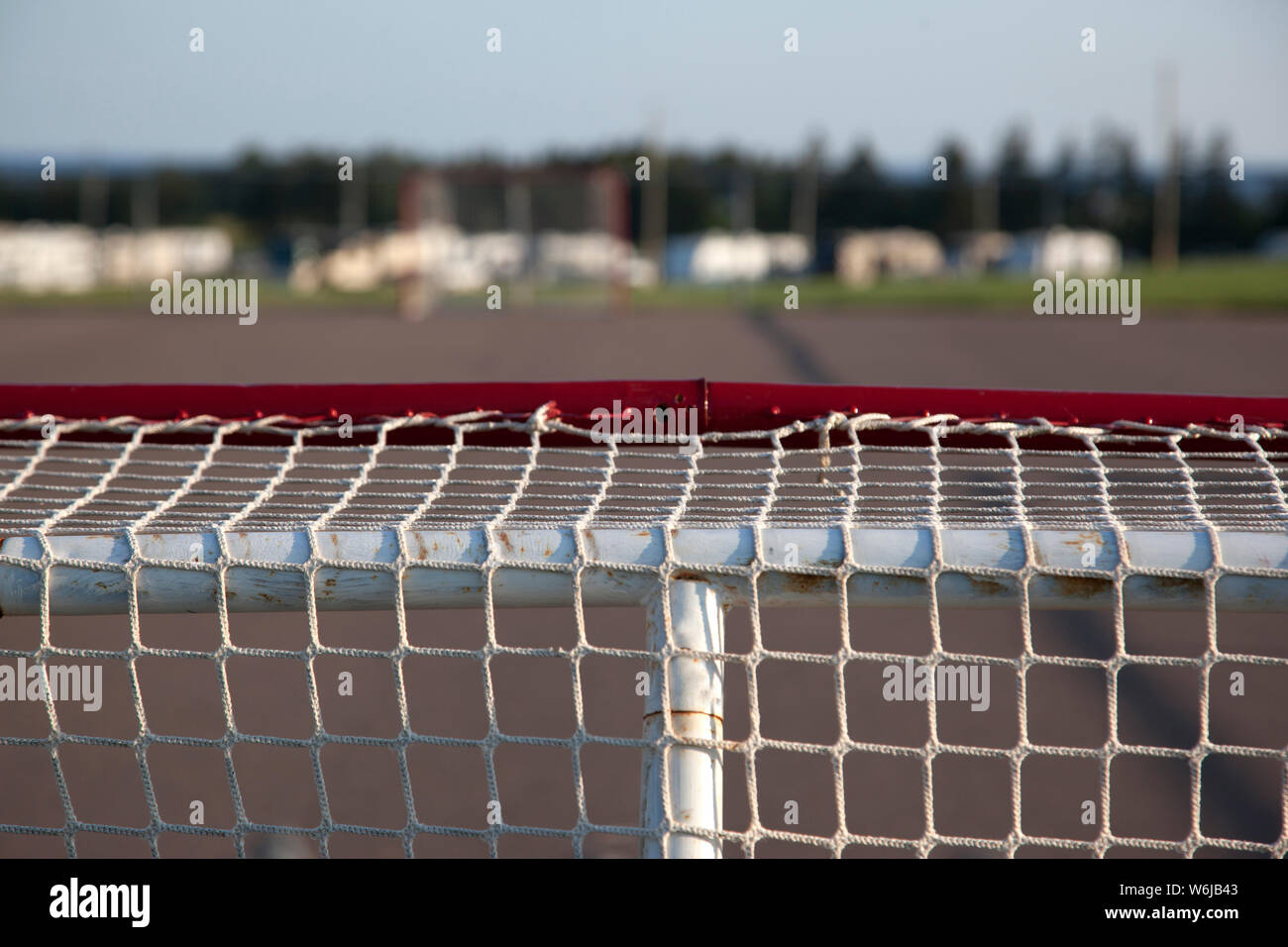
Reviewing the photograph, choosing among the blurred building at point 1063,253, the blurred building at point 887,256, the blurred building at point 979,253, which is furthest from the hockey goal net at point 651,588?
the blurred building at point 979,253

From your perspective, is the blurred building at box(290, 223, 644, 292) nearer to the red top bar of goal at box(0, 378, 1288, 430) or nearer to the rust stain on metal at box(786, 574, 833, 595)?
the red top bar of goal at box(0, 378, 1288, 430)

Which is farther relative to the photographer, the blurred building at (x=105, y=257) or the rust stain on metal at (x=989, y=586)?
the blurred building at (x=105, y=257)

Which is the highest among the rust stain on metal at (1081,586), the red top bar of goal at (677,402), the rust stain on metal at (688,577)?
the red top bar of goal at (677,402)

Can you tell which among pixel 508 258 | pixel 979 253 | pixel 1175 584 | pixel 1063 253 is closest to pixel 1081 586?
pixel 1175 584

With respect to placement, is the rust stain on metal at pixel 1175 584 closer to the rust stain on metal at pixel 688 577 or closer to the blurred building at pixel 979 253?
the rust stain on metal at pixel 688 577

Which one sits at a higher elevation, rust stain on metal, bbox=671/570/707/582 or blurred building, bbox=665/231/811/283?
blurred building, bbox=665/231/811/283

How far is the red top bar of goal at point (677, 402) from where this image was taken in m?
1.53

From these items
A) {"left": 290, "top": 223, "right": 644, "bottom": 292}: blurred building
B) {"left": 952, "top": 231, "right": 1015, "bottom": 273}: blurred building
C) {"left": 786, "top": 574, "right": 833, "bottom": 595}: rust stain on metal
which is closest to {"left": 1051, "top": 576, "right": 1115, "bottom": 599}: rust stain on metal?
{"left": 786, "top": 574, "right": 833, "bottom": 595}: rust stain on metal

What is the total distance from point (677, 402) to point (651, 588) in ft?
1.38

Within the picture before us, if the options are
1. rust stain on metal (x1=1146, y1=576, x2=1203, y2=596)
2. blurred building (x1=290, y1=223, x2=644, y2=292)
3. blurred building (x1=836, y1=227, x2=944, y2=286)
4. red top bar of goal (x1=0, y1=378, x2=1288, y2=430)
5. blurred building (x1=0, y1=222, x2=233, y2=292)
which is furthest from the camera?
blurred building (x1=836, y1=227, x2=944, y2=286)

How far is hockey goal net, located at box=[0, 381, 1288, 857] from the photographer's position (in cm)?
115

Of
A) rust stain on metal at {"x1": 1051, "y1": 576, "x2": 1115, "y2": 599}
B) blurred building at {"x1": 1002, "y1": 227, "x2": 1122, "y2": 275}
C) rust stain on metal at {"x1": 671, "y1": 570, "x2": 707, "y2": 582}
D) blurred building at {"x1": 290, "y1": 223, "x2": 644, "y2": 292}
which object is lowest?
rust stain on metal at {"x1": 1051, "y1": 576, "x2": 1115, "y2": 599}

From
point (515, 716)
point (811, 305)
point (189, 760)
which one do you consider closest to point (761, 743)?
point (515, 716)

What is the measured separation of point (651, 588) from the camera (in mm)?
1158
